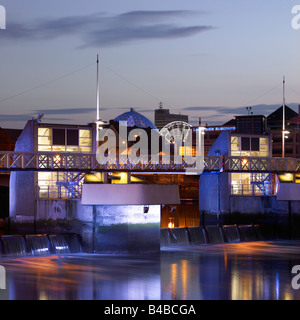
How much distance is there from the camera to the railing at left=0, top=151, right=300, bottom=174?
55.7m

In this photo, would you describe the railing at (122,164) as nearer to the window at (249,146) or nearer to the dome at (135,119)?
the window at (249,146)

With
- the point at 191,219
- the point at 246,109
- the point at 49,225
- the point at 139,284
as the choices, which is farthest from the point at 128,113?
the point at 139,284

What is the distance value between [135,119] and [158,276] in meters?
81.7

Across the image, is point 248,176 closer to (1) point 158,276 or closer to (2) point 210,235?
(2) point 210,235

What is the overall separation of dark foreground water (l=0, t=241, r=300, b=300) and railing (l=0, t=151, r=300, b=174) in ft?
30.7

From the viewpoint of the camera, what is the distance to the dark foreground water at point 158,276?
36.3m

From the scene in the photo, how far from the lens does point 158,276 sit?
1660 inches

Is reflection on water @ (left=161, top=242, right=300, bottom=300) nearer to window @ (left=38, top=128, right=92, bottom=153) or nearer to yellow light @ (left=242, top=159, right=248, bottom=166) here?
yellow light @ (left=242, top=159, right=248, bottom=166)

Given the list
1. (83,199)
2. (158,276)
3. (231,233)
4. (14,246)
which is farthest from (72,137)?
(158,276)

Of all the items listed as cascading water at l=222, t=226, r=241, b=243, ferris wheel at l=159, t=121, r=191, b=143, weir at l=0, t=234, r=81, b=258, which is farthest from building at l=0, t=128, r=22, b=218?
weir at l=0, t=234, r=81, b=258

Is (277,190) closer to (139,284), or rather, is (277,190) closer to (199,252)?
(199,252)

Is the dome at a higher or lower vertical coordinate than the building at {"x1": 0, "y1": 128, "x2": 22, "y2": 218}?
higher

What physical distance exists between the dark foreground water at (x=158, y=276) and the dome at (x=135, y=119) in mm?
67587

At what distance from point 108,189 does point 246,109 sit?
75.1m
